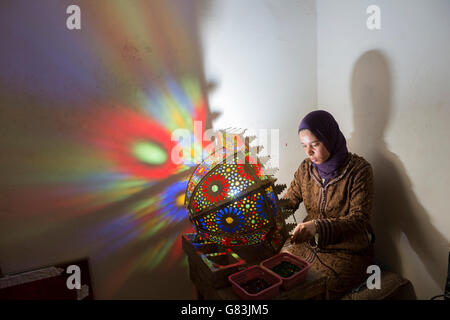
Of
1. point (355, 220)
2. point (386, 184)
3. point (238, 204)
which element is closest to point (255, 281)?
point (238, 204)

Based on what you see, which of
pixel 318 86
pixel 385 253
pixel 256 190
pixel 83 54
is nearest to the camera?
pixel 256 190

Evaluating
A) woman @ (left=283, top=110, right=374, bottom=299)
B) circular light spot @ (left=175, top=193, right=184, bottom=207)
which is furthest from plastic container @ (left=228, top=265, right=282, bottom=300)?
circular light spot @ (left=175, top=193, right=184, bottom=207)

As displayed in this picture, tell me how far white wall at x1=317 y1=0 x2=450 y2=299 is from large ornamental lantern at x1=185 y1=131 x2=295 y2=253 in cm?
88

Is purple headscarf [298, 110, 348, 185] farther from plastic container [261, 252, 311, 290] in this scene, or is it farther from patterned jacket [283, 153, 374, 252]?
plastic container [261, 252, 311, 290]

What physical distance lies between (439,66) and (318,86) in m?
0.88

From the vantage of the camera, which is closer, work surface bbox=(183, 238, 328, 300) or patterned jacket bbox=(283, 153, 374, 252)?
work surface bbox=(183, 238, 328, 300)

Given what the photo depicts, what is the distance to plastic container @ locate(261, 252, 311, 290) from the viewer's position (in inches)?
38.0

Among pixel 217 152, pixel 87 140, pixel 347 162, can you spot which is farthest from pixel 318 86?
pixel 87 140

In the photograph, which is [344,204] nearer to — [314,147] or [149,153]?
[314,147]

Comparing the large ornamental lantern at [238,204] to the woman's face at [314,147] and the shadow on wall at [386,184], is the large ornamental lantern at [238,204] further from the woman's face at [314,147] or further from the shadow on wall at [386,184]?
the shadow on wall at [386,184]

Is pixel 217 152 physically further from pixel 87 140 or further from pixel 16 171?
pixel 16 171

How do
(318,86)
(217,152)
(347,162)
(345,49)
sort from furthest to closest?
(318,86), (345,49), (347,162), (217,152)

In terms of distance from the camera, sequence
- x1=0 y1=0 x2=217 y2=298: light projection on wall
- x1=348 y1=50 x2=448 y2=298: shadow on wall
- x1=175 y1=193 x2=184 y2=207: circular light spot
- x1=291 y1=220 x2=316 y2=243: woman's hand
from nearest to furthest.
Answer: x1=291 y1=220 x2=316 y2=243: woman's hand < x1=0 y1=0 x2=217 y2=298: light projection on wall < x1=348 y1=50 x2=448 y2=298: shadow on wall < x1=175 y1=193 x2=184 y2=207: circular light spot

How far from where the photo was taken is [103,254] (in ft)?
4.92
